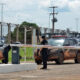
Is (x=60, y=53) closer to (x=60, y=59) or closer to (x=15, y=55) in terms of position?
(x=60, y=59)

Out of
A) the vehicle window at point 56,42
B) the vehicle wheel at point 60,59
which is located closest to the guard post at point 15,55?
the vehicle wheel at point 60,59

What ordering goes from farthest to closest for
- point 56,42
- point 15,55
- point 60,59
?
point 56,42 → point 60,59 → point 15,55

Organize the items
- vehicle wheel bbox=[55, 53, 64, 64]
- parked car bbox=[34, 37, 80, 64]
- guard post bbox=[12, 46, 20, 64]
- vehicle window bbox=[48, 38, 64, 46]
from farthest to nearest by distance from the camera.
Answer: vehicle window bbox=[48, 38, 64, 46] < vehicle wheel bbox=[55, 53, 64, 64] < parked car bbox=[34, 37, 80, 64] < guard post bbox=[12, 46, 20, 64]

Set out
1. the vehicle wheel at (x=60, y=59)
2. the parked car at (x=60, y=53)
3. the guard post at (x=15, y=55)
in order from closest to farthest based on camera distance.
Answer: the guard post at (x=15, y=55) < the parked car at (x=60, y=53) < the vehicle wheel at (x=60, y=59)

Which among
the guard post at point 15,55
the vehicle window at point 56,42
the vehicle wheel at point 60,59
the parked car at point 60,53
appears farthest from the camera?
the vehicle window at point 56,42

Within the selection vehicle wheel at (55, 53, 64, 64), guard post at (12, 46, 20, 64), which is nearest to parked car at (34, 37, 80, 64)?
Answer: vehicle wheel at (55, 53, 64, 64)

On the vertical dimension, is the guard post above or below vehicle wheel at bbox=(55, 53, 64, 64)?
→ above

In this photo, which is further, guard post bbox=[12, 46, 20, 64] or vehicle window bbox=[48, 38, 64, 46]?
vehicle window bbox=[48, 38, 64, 46]

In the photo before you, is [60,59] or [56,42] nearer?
[60,59]

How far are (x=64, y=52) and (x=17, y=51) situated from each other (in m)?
7.40

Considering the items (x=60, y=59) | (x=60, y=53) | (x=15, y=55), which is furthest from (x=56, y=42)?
(x=15, y=55)

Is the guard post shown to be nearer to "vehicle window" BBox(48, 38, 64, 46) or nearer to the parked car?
the parked car

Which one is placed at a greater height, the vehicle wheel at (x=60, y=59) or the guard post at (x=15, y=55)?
the guard post at (x=15, y=55)

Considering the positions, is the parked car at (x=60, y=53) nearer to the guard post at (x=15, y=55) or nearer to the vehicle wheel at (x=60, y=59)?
the vehicle wheel at (x=60, y=59)
